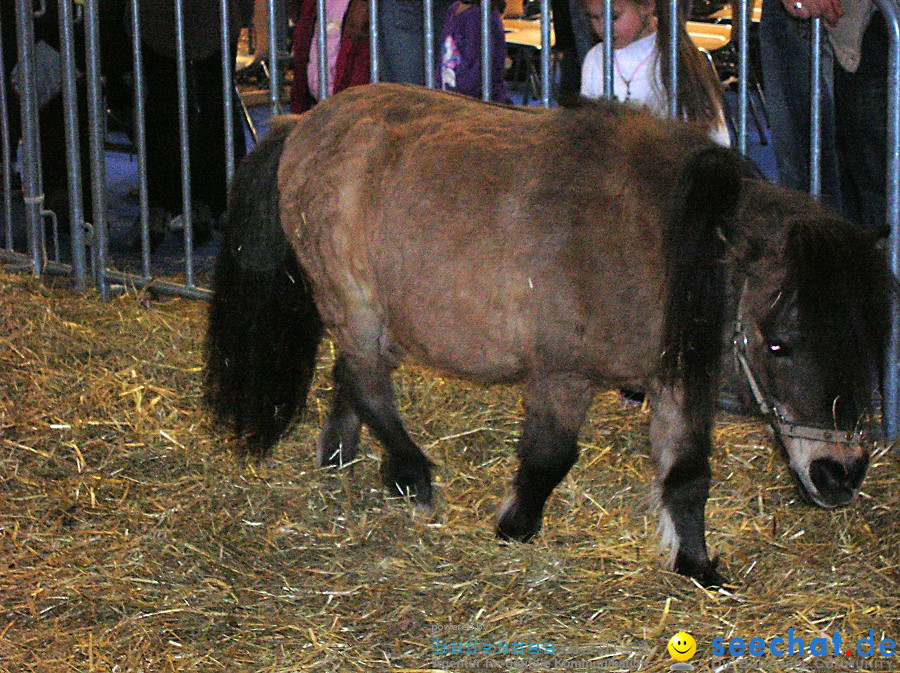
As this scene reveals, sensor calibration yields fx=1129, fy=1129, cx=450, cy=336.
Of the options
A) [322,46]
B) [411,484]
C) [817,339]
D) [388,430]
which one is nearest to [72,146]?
[322,46]

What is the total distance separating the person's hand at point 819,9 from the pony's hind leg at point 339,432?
1903 mm

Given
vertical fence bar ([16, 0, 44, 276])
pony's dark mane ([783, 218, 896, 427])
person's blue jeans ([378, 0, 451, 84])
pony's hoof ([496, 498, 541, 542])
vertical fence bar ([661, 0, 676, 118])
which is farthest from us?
vertical fence bar ([16, 0, 44, 276])

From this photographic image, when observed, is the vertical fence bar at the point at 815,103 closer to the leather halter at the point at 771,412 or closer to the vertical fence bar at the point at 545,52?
the vertical fence bar at the point at 545,52

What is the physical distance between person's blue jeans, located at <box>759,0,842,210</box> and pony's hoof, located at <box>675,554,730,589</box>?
165 cm

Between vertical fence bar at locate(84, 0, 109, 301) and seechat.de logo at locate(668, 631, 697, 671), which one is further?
vertical fence bar at locate(84, 0, 109, 301)

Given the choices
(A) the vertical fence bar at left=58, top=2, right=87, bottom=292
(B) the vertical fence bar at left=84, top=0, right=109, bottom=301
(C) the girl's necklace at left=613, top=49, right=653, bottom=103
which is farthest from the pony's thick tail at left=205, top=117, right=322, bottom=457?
(A) the vertical fence bar at left=58, top=2, right=87, bottom=292

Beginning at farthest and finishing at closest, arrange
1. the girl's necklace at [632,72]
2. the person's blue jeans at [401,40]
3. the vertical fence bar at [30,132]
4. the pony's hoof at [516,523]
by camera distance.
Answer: the vertical fence bar at [30,132], the person's blue jeans at [401,40], the girl's necklace at [632,72], the pony's hoof at [516,523]

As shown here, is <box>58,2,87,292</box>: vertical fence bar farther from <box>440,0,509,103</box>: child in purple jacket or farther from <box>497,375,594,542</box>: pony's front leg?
<box>497,375,594,542</box>: pony's front leg

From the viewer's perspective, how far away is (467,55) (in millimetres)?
4902

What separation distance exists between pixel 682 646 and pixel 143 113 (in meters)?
3.68

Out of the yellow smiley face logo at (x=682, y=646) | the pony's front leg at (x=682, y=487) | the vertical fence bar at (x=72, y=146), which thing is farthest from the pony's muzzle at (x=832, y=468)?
the vertical fence bar at (x=72, y=146)

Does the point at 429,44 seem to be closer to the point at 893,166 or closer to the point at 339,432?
the point at 339,432

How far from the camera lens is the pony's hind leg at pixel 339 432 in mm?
3711

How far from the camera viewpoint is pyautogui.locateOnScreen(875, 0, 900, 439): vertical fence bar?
3510 mm
